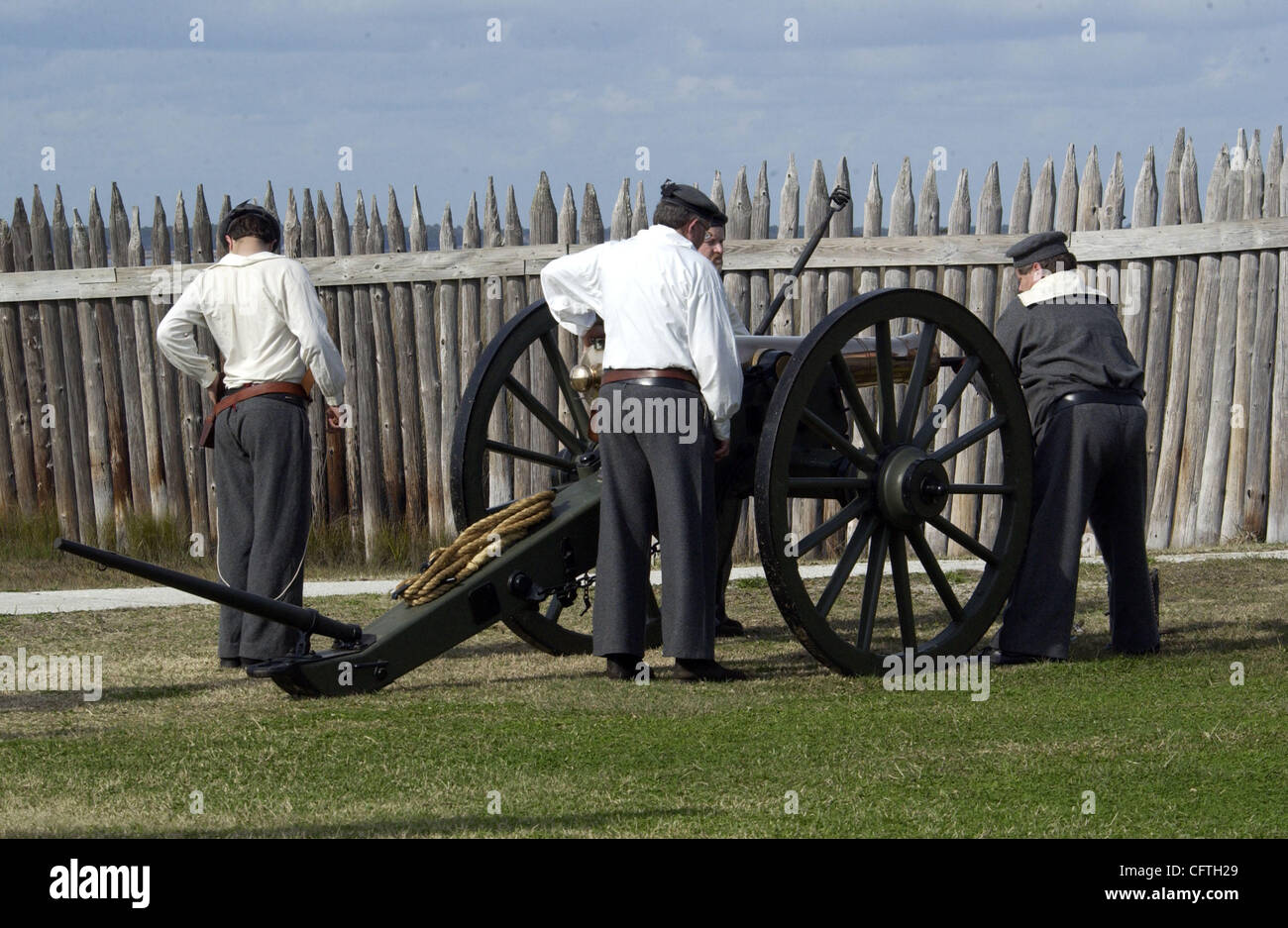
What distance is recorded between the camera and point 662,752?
16.6ft

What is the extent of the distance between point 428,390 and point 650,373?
458 centimetres

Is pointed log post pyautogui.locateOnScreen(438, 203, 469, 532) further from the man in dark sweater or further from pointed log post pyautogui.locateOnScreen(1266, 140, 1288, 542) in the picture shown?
pointed log post pyautogui.locateOnScreen(1266, 140, 1288, 542)

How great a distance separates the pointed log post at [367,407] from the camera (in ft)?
34.5

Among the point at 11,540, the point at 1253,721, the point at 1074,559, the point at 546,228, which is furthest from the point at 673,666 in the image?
the point at 11,540

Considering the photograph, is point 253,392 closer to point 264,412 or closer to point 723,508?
point 264,412

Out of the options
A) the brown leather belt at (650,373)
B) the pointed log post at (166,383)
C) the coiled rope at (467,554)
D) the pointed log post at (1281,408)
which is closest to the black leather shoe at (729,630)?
the coiled rope at (467,554)

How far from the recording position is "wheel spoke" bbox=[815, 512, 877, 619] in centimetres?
618

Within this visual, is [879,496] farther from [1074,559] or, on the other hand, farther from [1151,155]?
[1151,155]

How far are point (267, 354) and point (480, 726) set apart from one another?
6.35ft

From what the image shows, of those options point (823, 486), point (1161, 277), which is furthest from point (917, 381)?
point (1161, 277)

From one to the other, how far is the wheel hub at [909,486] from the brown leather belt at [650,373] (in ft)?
2.68

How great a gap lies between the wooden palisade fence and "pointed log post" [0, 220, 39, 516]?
1 cm

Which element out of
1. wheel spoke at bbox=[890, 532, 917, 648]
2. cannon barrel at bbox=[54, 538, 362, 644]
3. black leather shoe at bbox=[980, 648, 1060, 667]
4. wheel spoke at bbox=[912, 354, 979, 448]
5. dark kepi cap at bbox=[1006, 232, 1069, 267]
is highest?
dark kepi cap at bbox=[1006, 232, 1069, 267]

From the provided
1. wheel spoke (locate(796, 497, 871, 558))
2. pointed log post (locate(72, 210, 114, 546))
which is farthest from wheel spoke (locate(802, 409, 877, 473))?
pointed log post (locate(72, 210, 114, 546))
